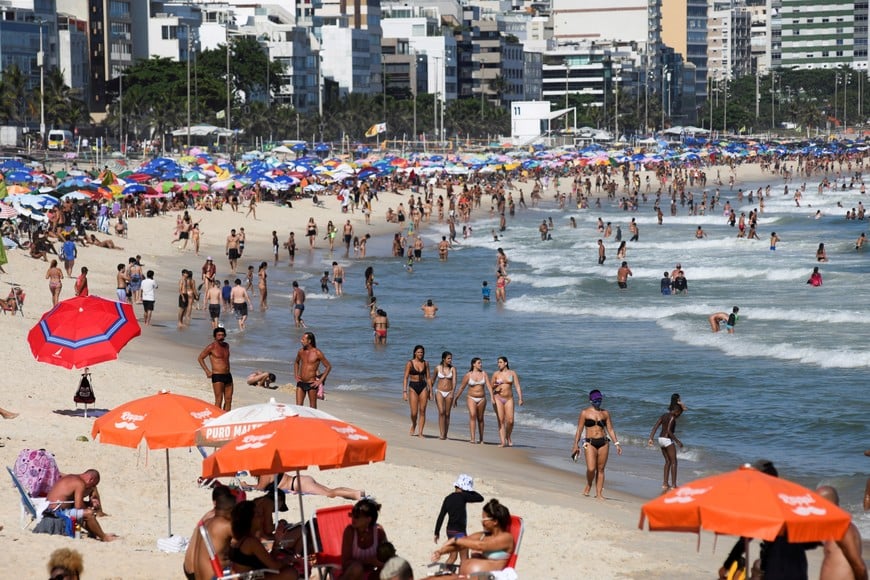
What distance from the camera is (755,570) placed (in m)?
7.86

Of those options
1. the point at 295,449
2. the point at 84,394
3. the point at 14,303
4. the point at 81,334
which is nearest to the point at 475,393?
the point at 84,394

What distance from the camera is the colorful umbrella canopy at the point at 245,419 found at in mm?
9074

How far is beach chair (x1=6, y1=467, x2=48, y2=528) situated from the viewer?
10.6m

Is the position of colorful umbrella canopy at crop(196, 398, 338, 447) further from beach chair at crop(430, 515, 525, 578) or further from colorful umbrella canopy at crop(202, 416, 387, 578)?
beach chair at crop(430, 515, 525, 578)

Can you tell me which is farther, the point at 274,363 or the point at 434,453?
the point at 274,363

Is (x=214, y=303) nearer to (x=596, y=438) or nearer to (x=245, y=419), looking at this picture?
(x=596, y=438)

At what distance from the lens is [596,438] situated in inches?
558

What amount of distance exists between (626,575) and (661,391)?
10.9 metres

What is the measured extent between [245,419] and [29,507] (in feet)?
7.90

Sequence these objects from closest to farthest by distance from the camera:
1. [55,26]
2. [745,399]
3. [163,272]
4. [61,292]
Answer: [745,399] < [61,292] < [163,272] < [55,26]

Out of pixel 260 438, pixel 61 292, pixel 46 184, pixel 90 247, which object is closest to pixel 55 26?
pixel 46 184

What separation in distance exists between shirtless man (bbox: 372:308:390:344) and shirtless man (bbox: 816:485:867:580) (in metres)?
18.2

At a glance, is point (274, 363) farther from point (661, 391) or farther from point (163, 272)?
point (163, 272)

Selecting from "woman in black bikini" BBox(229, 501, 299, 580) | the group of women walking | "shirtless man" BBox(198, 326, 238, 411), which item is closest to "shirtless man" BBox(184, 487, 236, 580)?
"woman in black bikini" BBox(229, 501, 299, 580)
